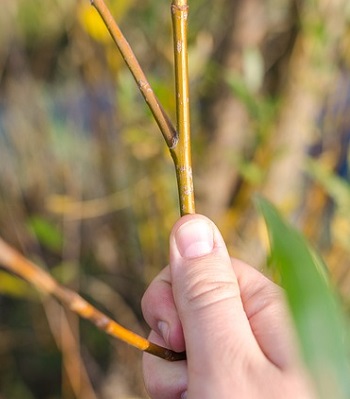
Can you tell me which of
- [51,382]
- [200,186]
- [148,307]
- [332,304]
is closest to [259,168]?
[200,186]

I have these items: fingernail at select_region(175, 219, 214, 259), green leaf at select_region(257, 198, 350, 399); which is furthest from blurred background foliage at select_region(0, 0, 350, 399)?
green leaf at select_region(257, 198, 350, 399)

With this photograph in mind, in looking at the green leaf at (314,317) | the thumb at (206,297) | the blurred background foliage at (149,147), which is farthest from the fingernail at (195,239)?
the blurred background foliage at (149,147)

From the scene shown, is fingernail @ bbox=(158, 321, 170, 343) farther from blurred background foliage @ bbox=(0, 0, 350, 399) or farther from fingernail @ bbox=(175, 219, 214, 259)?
blurred background foliage @ bbox=(0, 0, 350, 399)

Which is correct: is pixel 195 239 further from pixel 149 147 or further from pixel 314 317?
pixel 149 147

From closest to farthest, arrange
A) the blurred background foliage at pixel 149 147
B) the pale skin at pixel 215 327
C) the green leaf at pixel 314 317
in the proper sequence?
the green leaf at pixel 314 317, the pale skin at pixel 215 327, the blurred background foliage at pixel 149 147

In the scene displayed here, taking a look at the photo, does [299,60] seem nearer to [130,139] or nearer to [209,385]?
[130,139]

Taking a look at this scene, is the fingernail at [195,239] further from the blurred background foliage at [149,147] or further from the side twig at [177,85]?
the blurred background foliage at [149,147]
